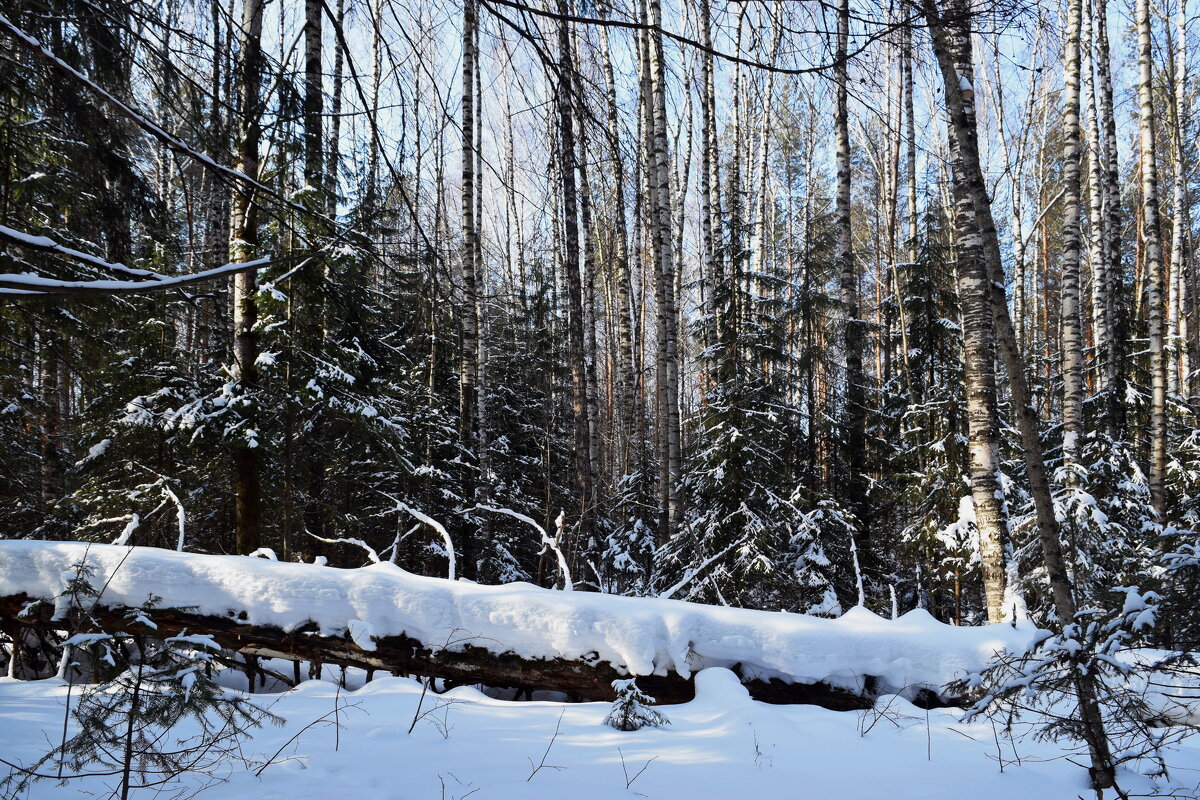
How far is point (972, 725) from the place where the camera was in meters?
3.65

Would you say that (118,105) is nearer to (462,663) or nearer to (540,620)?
(540,620)

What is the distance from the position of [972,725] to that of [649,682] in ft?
6.29

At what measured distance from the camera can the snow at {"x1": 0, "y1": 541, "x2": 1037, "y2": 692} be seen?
4.06 metres

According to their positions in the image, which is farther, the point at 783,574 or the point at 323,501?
the point at 323,501

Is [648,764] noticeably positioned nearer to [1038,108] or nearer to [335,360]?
[335,360]

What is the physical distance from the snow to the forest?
2.2 inches

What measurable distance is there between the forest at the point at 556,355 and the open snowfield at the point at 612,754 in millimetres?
395

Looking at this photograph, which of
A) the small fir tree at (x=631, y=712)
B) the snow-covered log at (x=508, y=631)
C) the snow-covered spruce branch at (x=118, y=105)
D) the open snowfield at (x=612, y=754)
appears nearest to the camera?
the snow-covered spruce branch at (x=118, y=105)

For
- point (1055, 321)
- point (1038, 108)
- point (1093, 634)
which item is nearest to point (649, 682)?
point (1093, 634)

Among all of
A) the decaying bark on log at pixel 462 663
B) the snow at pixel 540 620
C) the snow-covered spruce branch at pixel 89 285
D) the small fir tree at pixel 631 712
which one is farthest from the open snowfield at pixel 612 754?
the snow-covered spruce branch at pixel 89 285

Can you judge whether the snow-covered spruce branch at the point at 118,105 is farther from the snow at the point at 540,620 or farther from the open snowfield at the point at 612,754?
the snow at the point at 540,620

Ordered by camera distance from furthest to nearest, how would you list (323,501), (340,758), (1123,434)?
(1123,434)
(323,501)
(340,758)

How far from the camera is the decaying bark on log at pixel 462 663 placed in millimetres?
4066

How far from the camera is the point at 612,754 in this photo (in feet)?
10.1
